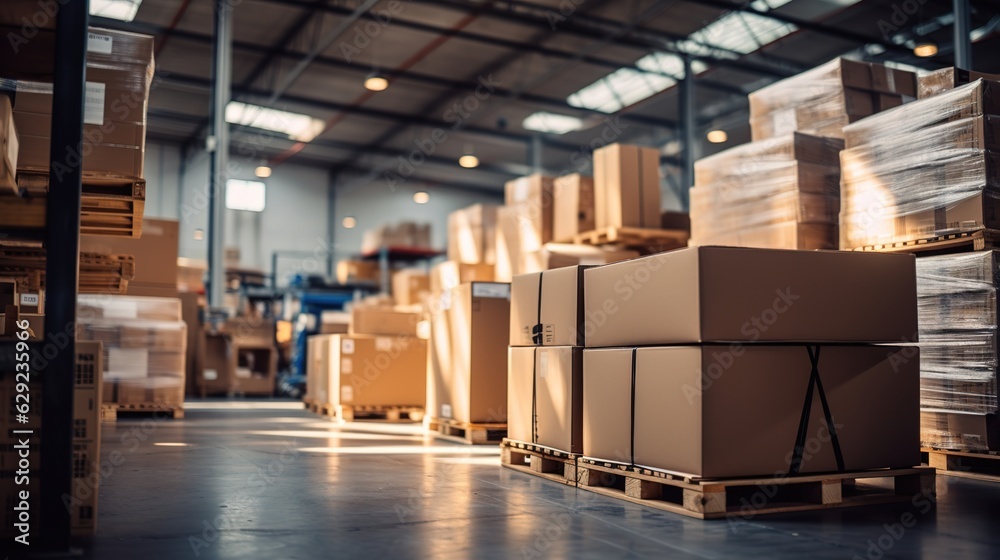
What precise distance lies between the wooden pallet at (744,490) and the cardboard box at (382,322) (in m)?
5.17

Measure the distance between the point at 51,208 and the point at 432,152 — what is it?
739 inches

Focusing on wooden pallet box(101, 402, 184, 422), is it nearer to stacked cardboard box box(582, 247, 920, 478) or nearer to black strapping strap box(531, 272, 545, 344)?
black strapping strap box(531, 272, 545, 344)

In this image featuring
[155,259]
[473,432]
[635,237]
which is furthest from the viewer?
[155,259]

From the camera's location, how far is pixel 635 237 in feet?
26.6

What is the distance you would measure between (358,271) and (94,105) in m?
15.1

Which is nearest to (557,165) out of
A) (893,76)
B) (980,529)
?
(893,76)

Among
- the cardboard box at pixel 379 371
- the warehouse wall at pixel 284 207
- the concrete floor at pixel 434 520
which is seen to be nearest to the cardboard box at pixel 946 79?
the concrete floor at pixel 434 520

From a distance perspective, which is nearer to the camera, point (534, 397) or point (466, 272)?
point (534, 397)

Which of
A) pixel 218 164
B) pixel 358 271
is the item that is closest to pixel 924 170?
pixel 218 164

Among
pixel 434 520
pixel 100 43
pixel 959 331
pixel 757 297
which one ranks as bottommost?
pixel 434 520

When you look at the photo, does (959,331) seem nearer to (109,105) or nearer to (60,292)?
(60,292)

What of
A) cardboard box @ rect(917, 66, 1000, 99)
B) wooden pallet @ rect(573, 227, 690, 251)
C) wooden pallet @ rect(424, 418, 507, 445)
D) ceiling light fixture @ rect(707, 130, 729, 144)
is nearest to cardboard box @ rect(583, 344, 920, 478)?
cardboard box @ rect(917, 66, 1000, 99)

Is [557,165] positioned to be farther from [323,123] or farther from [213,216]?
[213,216]

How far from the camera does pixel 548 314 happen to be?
15.2 ft
